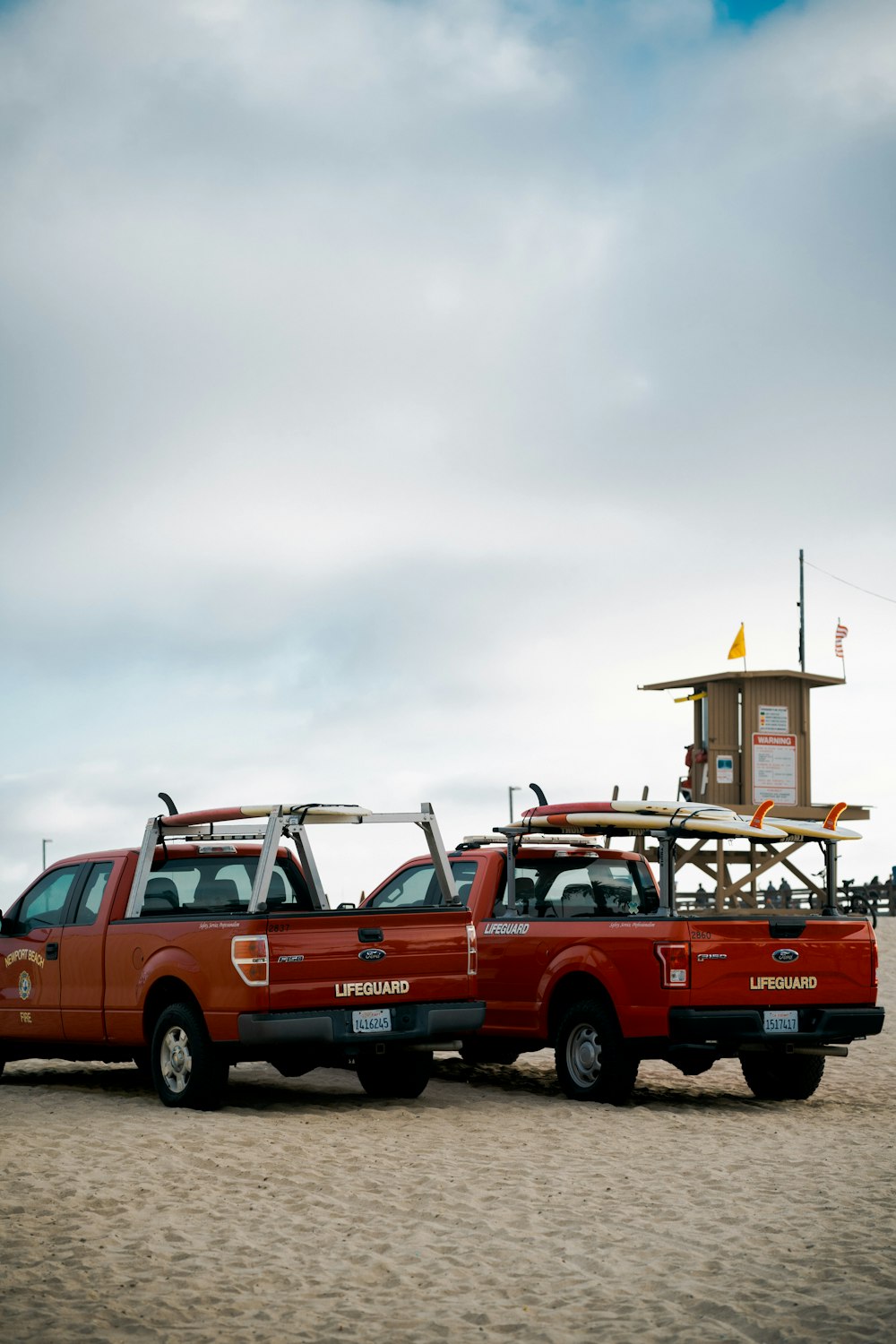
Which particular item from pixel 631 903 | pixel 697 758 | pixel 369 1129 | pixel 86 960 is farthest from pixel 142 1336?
pixel 697 758

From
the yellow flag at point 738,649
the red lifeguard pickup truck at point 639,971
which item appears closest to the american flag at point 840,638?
the yellow flag at point 738,649

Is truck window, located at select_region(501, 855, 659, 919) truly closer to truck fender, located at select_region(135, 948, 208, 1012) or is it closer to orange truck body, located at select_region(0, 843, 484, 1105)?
orange truck body, located at select_region(0, 843, 484, 1105)

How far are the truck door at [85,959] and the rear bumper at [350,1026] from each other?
201 cm

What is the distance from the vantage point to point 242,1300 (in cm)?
665

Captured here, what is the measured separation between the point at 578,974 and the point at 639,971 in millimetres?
820

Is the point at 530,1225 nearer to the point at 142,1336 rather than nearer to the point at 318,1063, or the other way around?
the point at 142,1336

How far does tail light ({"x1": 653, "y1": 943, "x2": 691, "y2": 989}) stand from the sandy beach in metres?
0.94

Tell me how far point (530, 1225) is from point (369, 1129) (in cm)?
306

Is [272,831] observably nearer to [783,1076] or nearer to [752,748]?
[783,1076]

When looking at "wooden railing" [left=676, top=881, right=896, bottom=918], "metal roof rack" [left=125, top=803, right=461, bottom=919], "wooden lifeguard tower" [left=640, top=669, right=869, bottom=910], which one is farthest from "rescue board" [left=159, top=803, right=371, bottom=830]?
"wooden railing" [left=676, top=881, right=896, bottom=918]

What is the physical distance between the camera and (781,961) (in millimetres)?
12102

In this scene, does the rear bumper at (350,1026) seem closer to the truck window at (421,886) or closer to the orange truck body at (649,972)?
the orange truck body at (649,972)

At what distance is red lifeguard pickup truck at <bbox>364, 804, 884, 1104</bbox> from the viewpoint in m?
11.8

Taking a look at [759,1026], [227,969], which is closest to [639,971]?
[759,1026]
